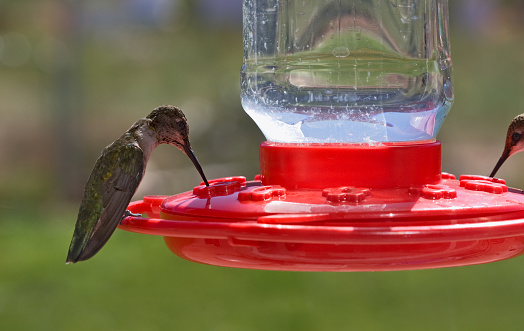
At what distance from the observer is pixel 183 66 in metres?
12.4

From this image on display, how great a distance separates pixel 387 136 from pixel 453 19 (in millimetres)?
9695

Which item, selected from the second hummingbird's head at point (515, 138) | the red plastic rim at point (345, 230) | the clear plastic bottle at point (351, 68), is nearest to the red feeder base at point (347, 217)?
the red plastic rim at point (345, 230)

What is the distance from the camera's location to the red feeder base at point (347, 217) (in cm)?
188

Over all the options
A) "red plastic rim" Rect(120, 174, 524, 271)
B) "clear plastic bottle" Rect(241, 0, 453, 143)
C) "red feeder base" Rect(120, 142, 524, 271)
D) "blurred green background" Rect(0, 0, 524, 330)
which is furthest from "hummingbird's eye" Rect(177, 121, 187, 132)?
"blurred green background" Rect(0, 0, 524, 330)

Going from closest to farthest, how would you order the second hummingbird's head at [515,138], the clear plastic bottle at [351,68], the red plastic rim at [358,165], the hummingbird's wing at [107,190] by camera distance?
the red plastic rim at [358,165] < the hummingbird's wing at [107,190] < the clear plastic bottle at [351,68] < the second hummingbird's head at [515,138]

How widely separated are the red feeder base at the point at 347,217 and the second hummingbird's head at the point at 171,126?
2.08 ft

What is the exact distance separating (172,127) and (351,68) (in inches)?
31.8

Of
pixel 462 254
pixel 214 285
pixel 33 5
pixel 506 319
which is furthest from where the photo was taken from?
pixel 33 5

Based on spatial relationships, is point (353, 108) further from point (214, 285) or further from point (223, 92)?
point (223, 92)

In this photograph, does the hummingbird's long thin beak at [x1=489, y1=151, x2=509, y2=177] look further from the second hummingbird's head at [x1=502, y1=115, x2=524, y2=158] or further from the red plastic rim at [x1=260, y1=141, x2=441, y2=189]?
the red plastic rim at [x1=260, y1=141, x2=441, y2=189]

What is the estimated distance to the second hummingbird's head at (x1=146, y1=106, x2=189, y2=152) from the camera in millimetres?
2982

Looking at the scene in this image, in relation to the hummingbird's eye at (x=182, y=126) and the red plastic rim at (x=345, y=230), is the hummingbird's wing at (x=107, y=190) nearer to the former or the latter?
the hummingbird's eye at (x=182, y=126)

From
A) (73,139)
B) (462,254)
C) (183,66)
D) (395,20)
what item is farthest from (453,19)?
(462,254)

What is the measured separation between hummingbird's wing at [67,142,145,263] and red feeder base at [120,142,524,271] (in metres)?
0.36
